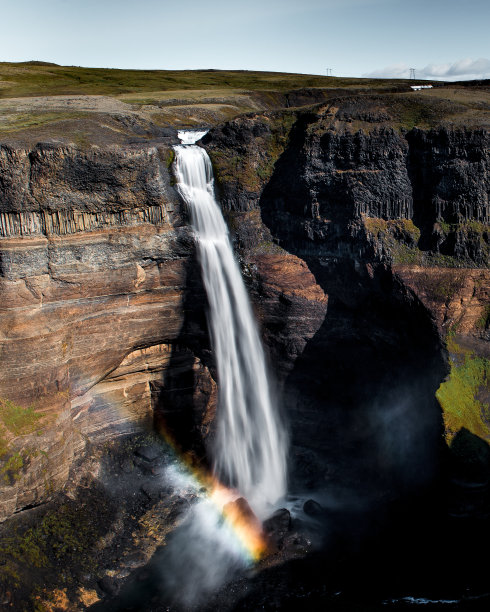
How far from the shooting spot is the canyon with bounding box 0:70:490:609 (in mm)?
23312

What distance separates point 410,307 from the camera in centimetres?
2514

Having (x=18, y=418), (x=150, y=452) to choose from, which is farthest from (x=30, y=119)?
(x=150, y=452)

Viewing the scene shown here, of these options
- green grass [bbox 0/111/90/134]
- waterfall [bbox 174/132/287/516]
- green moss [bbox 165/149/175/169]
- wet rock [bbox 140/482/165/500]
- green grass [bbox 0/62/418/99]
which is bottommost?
wet rock [bbox 140/482/165/500]

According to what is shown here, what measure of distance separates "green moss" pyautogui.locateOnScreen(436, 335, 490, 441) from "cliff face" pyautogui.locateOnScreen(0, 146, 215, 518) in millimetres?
12154

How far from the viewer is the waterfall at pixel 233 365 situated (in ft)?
89.2

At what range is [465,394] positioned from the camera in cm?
2428

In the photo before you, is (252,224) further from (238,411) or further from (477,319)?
(477,319)

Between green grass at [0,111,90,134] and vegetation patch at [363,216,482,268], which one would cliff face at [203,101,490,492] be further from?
green grass at [0,111,90,134]

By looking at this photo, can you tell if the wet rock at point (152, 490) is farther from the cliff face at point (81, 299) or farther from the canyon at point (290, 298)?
the cliff face at point (81, 299)

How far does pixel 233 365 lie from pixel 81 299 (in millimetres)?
8329

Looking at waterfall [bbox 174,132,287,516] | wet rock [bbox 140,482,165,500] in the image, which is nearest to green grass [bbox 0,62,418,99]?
waterfall [bbox 174,132,287,516]

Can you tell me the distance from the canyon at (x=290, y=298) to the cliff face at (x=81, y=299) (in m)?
0.09

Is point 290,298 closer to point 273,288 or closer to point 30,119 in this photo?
point 273,288

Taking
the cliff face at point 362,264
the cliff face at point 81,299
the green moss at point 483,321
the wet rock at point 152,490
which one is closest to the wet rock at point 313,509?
the cliff face at point 362,264
